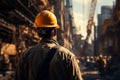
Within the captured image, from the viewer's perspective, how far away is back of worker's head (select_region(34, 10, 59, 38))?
400cm

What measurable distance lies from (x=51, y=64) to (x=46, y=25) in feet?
1.50

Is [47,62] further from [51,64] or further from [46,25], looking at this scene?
[46,25]

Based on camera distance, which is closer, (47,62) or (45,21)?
(47,62)

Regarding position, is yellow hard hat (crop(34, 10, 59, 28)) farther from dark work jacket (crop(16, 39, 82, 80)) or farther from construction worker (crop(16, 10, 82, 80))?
dark work jacket (crop(16, 39, 82, 80))

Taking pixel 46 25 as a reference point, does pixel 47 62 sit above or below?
below

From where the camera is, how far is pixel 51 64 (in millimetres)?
3848

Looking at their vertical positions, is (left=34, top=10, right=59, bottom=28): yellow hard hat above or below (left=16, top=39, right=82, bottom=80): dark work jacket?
above

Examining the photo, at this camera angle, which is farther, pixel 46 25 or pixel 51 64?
pixel 46 25

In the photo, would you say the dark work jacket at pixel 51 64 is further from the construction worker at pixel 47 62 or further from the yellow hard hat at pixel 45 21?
the yellow hard hat at pixel 45 21

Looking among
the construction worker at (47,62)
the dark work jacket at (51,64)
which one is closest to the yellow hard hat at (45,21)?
the construction worker at (47,62)

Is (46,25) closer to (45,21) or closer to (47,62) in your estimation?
(45,21)

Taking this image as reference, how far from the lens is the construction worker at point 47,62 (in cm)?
383

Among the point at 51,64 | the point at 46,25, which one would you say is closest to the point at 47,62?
the point at 51,64

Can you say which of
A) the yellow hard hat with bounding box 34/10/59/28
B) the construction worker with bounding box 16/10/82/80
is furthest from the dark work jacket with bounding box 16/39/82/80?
the yellow hard hat with bounding box 34/10/59/28
